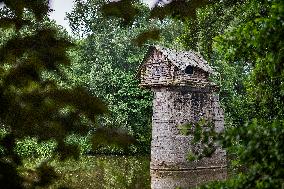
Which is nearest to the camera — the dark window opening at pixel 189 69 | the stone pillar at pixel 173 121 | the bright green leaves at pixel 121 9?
the bright green leaves at pixel 121 9

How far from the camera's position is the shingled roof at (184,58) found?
60.5 feet

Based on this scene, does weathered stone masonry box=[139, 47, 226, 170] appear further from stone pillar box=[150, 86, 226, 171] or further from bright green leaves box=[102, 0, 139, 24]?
bright green leaves box=[102, 0, 139, 24]

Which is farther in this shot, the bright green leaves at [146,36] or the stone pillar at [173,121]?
the stone pillar at [173,121]

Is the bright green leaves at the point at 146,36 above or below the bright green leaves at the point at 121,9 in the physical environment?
below

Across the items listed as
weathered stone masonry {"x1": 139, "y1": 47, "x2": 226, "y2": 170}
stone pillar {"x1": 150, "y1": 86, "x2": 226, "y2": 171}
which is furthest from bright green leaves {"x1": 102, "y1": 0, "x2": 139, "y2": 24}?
stone pillar {"x1": 150, "y1": 86, "x2": 226, "y2": 171}

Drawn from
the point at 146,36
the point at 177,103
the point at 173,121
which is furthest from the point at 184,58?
the point at 146,36

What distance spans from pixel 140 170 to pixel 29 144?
6.25 meters

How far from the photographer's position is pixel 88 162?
22234 millimetres

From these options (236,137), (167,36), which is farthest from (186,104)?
(167,36)

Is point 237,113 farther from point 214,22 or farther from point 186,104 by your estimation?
point 214,22

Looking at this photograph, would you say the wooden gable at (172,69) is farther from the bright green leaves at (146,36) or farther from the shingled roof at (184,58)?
the bright green leaves at (146,36)

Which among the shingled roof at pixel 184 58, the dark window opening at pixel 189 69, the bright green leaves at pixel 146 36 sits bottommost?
the bright green leaves at pixel 146 36

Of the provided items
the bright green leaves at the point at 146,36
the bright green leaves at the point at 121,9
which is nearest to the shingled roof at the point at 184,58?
the bright green leaves at the point at 146,36

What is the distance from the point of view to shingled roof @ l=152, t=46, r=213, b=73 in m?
18.5
